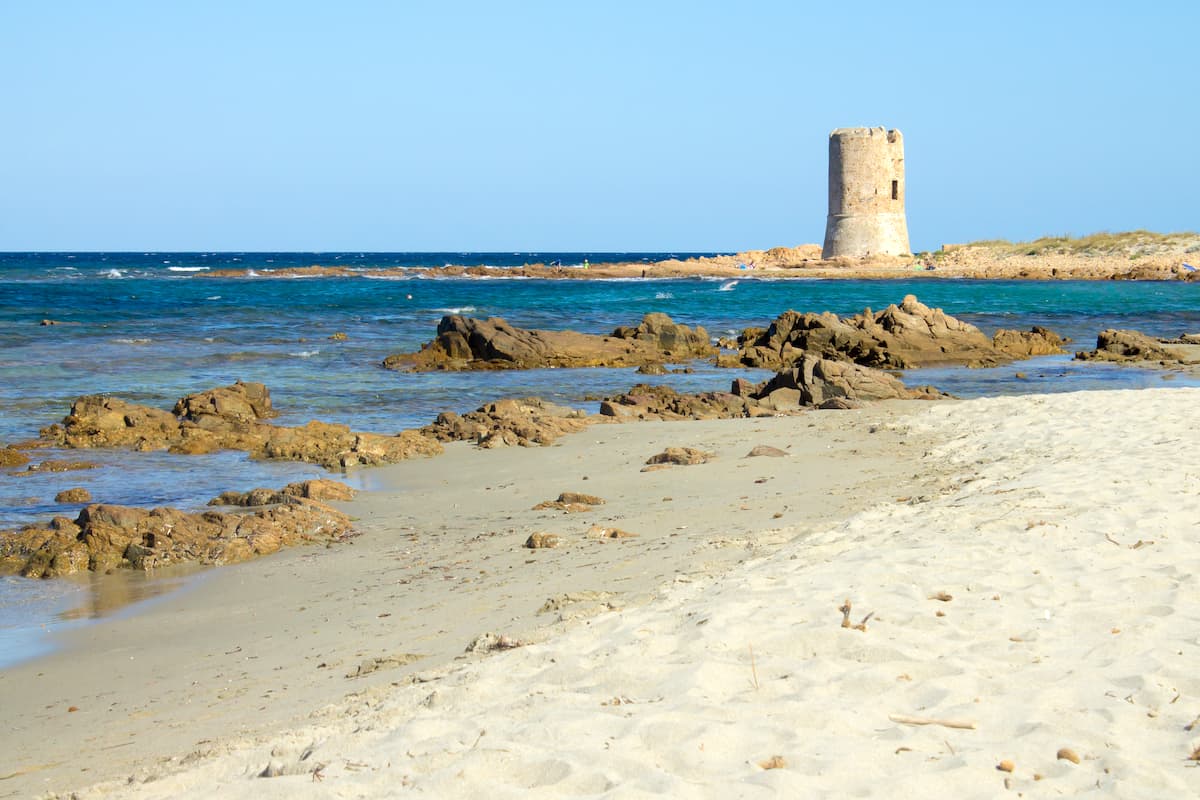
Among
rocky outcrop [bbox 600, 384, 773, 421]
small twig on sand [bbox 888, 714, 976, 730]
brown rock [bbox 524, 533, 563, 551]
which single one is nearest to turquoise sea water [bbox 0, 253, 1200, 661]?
rocky outcrop [bbox 600, 384, 773, 421]

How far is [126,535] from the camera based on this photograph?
6.84 metres

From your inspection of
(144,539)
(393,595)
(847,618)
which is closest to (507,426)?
(144,539)

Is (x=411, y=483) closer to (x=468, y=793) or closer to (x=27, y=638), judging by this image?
(x=27, y=638)

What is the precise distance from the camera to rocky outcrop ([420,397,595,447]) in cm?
1098

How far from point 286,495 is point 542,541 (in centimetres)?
251

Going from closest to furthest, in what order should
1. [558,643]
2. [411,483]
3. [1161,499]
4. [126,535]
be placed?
[558,643]
[1161,499]
[126,535]
[411,483]

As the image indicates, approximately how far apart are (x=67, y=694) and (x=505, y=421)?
7226 mm

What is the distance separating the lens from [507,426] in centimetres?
1141

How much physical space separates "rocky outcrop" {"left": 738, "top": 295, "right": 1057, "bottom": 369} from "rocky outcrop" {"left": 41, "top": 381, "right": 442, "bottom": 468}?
34.0 ft

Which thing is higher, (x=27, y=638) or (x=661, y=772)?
(x=661, y=772)

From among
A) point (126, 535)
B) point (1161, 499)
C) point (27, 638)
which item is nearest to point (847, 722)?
point (1161, 499)

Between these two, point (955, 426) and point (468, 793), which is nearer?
point (468, 793)

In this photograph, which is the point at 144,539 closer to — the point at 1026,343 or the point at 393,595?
the point at 393,595

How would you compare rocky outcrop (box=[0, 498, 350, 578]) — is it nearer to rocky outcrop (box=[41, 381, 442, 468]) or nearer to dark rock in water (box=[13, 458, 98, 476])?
rocky outcrop (box=[41, 381, 442, 468])
